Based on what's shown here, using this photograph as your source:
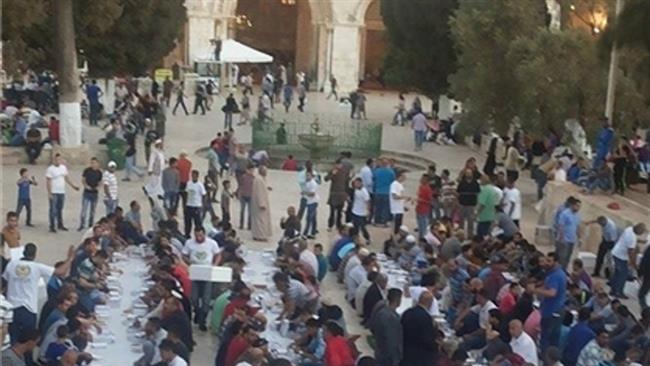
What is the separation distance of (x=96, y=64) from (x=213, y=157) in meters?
9.80

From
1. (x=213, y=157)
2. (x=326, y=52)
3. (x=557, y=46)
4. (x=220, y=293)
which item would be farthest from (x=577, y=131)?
(x=326, y=52)

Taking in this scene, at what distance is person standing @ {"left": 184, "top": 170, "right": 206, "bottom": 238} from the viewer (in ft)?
53.9

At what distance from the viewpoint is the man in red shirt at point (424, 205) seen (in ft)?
56.0

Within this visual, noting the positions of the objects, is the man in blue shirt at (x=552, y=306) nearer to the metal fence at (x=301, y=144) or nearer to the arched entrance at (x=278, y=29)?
the metal fence at (x=301, y=144)

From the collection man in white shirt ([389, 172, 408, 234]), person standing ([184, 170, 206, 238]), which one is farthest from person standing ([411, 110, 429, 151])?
person standing ([184, 170, 206, 238])

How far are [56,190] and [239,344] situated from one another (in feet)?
26.7

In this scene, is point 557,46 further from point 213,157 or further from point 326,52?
point 326,52

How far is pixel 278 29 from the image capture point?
52.7m

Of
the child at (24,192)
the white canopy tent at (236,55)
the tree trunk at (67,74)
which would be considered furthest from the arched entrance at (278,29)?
the child at (24,192)

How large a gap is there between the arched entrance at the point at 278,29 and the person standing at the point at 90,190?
1390 inches

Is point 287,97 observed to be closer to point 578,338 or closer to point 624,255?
point 624,255

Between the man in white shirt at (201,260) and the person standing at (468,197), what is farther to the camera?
the person standing at (468,197)

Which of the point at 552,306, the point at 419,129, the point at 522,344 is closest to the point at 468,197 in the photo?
the point at 552,306

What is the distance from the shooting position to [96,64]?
28234 mm
